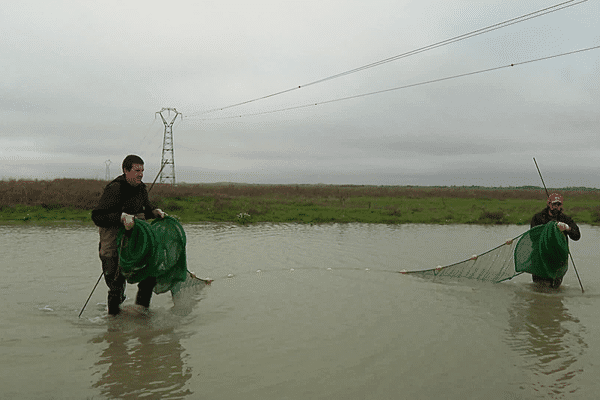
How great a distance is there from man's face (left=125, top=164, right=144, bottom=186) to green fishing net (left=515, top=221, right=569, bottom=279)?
240 inches

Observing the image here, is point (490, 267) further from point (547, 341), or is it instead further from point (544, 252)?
point (547, 341)

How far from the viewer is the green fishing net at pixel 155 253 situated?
15.7ft

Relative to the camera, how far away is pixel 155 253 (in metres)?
4.94

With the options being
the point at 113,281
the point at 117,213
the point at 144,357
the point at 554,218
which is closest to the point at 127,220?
the point at 117,213

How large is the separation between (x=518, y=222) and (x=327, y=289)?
1644 centimetres

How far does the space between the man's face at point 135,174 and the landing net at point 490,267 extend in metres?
5.46

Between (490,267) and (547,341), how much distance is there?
2.86m

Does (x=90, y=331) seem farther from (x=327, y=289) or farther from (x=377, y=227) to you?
(x=377, y=227)

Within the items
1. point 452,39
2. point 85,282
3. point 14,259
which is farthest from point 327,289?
point 452,39

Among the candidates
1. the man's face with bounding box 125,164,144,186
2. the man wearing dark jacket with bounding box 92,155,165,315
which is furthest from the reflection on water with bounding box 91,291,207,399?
the man's face with bounding box 125,164,144,186

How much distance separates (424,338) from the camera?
185 inches

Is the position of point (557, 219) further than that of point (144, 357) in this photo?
Yes

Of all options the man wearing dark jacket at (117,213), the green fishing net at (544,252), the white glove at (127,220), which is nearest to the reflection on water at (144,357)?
the man wearing dark jacket at (117,213)

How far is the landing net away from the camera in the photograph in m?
7.30
